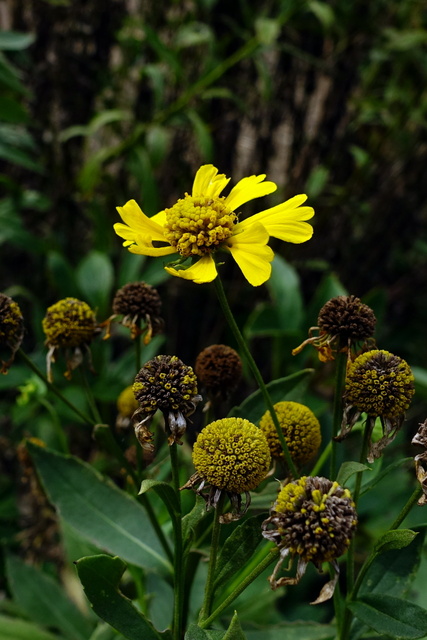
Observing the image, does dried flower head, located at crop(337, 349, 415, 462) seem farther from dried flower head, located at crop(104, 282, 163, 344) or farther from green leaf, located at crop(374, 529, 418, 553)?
dried flower head, located at crop(104, 282, 163, 344)

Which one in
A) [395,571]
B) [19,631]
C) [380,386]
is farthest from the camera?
[19,631]

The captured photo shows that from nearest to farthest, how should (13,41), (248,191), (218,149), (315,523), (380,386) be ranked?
(315,523) → (380,386) → (248,191) → (13,41) → (218,149)

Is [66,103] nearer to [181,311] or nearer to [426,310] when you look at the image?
[181,311]

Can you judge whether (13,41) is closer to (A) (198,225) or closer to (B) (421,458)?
(A) (198,225)

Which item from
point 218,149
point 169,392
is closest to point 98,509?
point 169,392

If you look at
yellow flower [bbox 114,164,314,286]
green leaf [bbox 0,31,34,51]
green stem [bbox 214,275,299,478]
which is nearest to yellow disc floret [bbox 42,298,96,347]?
yellow flower [bbox 114,164,314,286]

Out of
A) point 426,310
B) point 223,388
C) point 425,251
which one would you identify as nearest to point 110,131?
point 425,251
